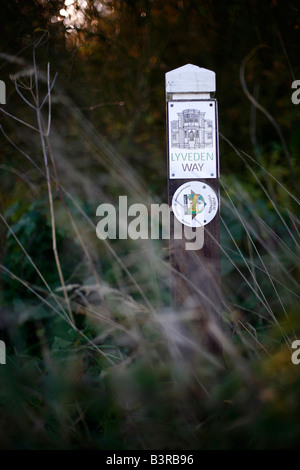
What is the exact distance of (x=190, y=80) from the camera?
1645 mm

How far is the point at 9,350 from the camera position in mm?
2430

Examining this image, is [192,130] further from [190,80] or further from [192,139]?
[190,80]

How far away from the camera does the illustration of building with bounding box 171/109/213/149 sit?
5.44 feet

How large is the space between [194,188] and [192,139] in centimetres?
18

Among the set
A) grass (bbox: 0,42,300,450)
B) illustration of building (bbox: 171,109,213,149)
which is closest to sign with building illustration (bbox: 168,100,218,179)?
illustration of building (bbox: 171,109,213,149)

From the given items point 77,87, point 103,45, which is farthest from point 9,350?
point 103,45

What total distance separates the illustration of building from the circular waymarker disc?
0.48 ft

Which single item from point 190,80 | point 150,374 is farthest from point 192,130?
point 150,374

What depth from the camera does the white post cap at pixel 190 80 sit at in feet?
5.36

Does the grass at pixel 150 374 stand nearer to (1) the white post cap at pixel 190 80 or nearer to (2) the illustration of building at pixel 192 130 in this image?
(2) the illustration of building at pixel 192 130

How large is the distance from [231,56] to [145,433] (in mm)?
3059

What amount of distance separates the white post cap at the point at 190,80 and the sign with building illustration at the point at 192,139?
0.05 meters

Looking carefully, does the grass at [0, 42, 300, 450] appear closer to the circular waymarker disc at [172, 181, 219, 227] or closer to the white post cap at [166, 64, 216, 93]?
the circular waymarker disc at [172, 181, 219, 227]

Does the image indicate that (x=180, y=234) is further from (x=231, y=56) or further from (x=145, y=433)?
(x=231, y=56)
